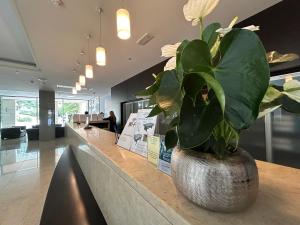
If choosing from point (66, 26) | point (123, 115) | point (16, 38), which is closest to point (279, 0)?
point (66, 26)

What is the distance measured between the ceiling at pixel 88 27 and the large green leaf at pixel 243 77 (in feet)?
8.07

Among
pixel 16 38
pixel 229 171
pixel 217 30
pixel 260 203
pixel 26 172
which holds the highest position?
pixel 16 38

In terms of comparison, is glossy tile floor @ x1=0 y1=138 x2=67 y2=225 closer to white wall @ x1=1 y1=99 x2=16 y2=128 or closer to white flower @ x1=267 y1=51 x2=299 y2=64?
white flower @ x1=267 y1=51 x2=299 y2=64

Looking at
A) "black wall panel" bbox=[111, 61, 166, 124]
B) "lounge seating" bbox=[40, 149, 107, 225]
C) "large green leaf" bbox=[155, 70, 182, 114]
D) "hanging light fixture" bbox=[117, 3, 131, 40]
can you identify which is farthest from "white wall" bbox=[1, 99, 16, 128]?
"large green leaf" bbox=[155, 70, 182, 114]

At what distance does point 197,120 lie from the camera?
40cm

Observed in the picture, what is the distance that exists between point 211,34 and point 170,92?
0.64ft

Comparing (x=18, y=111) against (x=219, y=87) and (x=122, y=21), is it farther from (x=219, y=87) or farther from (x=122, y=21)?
(x=219, y=87)

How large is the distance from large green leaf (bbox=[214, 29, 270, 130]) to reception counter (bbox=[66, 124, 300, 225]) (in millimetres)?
320

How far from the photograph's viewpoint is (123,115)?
26.4 feet

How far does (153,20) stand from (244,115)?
9.64 ft

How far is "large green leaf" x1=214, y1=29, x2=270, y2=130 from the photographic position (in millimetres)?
314

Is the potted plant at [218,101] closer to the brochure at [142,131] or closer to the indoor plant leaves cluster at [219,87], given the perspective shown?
the indoor plant leaves cluster at [219,87]

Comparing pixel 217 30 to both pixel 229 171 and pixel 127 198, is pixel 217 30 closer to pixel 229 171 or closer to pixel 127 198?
pixel 229 171

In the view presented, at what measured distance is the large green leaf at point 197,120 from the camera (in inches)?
15.1
